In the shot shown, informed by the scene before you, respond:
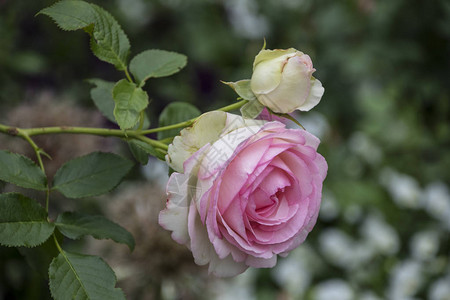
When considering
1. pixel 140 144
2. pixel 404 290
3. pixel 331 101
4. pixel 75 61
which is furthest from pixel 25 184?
pixel 331 101

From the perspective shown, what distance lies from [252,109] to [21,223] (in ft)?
0.70

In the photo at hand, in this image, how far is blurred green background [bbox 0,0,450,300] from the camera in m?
1.02

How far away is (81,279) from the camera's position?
438 mm

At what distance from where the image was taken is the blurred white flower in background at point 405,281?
1.47 meters

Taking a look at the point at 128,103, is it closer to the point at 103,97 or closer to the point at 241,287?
the point at 103,97

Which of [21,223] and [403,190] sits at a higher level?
[21,223]

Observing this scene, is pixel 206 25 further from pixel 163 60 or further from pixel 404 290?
pixel 163 60

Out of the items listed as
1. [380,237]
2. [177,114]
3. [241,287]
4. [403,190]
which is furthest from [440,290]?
[177,114]

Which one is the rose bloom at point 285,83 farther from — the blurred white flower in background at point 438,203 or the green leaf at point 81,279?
the blurred white flower in background at point 438,203

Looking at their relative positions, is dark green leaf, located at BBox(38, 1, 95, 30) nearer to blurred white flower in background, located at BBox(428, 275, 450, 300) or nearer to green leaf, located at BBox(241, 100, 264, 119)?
green leaf, located at BBox(241, 100, 264, 119)

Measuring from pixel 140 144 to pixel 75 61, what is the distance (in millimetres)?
1071

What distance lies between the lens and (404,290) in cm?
147

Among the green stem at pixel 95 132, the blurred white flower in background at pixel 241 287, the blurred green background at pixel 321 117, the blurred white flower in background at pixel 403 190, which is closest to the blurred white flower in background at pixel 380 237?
the blurred green background at pixel 321 117

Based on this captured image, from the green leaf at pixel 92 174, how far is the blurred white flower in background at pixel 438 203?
133 cm
